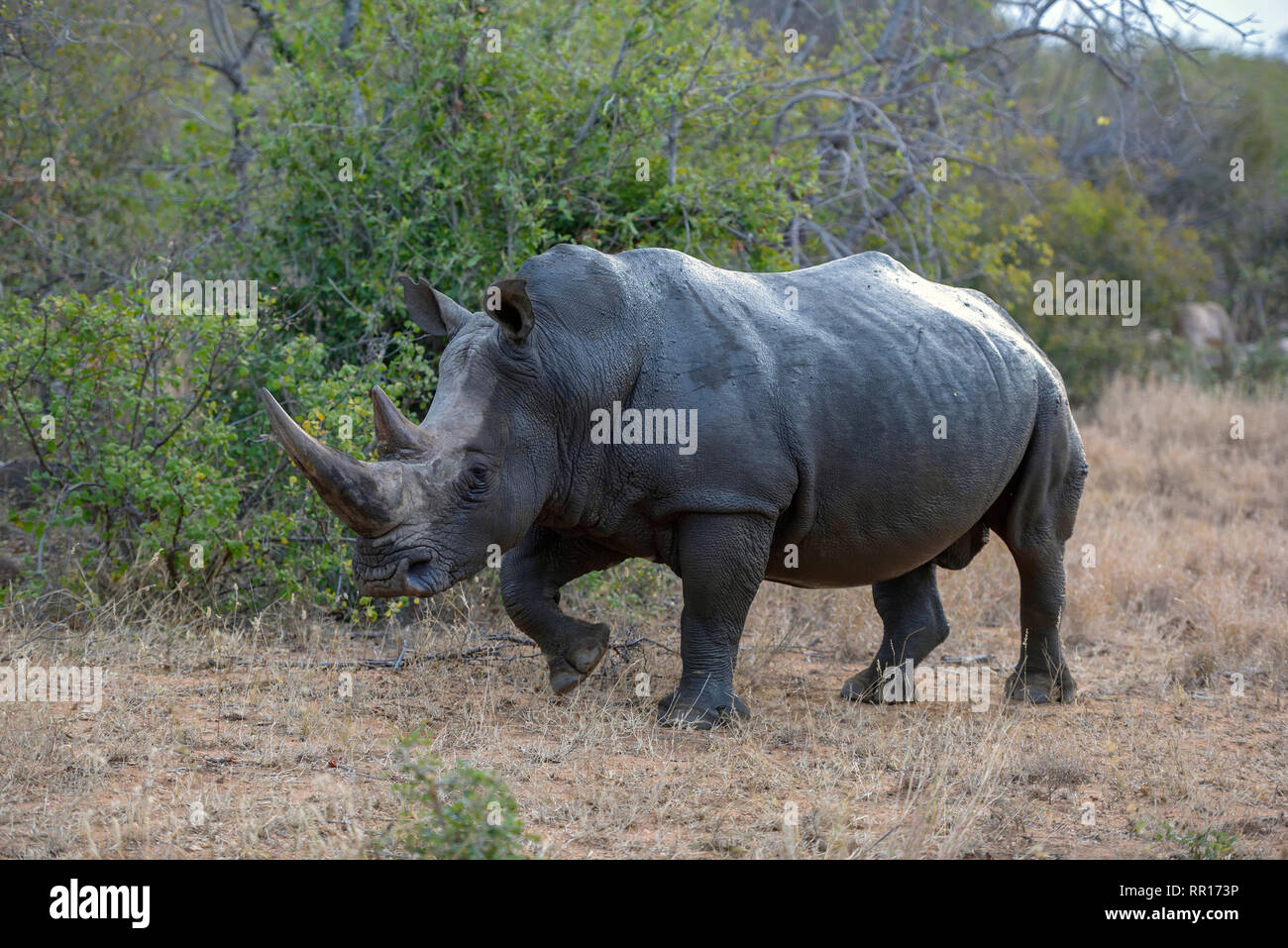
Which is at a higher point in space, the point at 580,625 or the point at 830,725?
the point at 580,625

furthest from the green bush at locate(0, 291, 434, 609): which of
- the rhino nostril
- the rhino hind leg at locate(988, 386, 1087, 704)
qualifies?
the rhino hind leg at locate(988, 386, 1087, 704)

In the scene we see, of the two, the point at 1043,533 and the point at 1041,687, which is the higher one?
the point at 1043,533

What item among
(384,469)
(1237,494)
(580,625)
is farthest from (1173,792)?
(1237,494)

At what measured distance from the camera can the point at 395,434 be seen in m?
5.37

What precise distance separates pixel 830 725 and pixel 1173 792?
1.50m

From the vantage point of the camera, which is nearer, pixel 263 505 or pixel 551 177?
pixel 263 505

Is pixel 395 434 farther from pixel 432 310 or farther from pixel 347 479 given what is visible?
pixel 432 310

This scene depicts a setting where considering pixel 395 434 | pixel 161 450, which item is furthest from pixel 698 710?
pixel 161 450

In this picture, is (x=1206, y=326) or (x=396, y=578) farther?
(x=1206, y=326)

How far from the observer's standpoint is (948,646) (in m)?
8.37

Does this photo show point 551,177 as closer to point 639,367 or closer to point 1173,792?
point 639,367

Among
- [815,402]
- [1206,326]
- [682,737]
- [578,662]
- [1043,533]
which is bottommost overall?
[682,737]

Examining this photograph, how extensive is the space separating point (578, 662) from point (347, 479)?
5.53 ft
